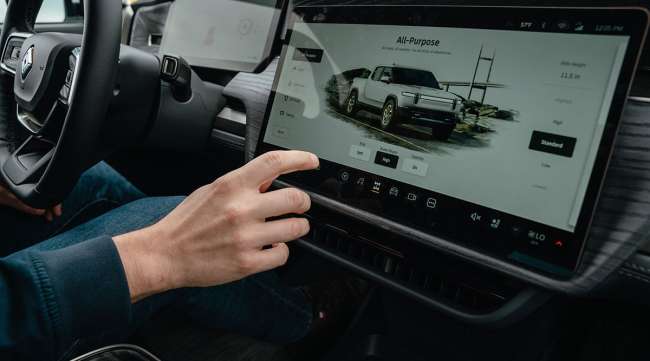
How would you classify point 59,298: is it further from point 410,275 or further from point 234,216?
point 410,275

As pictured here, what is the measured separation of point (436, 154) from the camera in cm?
66

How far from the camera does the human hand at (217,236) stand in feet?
1.97

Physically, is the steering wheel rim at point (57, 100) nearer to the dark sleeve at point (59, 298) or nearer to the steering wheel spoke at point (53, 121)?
the steering wheel spoke at point (53, 121)

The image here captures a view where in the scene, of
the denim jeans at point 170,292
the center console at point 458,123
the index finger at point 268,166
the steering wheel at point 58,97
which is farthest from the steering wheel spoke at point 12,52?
the index finger at point 268,166

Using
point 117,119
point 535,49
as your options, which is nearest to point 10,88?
point 117,119

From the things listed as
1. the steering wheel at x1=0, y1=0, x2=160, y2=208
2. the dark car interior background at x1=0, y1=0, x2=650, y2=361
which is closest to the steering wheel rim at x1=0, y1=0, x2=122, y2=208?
the steering wheel at x1=0, y1=0, x2=160, y2=208

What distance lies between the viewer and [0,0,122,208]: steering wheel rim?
72 cm

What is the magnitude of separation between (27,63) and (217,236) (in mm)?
614

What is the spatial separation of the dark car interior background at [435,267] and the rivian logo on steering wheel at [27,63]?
197mm

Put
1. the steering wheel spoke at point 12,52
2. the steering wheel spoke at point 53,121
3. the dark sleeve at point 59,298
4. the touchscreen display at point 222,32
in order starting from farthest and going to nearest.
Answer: the touchscreen display at point 222,32
the steering wheel spoke at point 12,52
the steering wheel spoke at point 53,121
the dark sleeve at point 59,298

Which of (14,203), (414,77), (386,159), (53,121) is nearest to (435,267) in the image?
(386,159)

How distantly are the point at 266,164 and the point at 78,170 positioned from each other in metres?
0.35

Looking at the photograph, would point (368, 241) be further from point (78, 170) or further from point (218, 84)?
point (218, 84)

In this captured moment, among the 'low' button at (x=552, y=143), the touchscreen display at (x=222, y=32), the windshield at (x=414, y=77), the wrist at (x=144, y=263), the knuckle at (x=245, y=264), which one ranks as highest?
the touchscreen display at (x=222, y=32)
